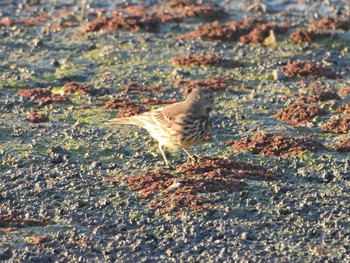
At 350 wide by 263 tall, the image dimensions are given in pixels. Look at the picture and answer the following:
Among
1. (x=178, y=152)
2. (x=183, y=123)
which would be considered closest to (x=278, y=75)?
(x=178, y=152)

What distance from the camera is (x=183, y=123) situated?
570 inches

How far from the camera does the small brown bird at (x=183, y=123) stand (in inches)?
570

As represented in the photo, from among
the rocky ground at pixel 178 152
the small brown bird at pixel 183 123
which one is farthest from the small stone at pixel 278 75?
the small brown bird at pixel 183 123

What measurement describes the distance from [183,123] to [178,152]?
51.0 inches

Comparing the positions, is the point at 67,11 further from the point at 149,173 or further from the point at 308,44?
the point at 149,173

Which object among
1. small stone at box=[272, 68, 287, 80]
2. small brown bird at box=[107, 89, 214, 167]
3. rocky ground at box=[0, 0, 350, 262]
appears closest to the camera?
rocky ground at box=[0, 0, 350, 262]

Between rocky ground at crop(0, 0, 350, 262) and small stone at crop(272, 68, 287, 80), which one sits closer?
rocky ground at crop(0, 0, 350, 262)

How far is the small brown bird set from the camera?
47.5 ft

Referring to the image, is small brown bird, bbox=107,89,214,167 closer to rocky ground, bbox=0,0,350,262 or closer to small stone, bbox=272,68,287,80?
rocky ground, bbox=0,0,350,262

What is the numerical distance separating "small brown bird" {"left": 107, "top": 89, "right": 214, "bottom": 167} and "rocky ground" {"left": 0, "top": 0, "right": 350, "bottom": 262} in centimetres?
46

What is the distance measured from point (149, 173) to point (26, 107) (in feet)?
16.7

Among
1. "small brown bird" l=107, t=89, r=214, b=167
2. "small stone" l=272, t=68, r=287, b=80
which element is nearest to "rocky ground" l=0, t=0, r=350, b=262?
"small stone" l=272, t=68, r=287, b=80

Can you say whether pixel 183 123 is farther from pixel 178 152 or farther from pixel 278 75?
pixel 278 75

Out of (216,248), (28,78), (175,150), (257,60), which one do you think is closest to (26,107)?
(28,78)
